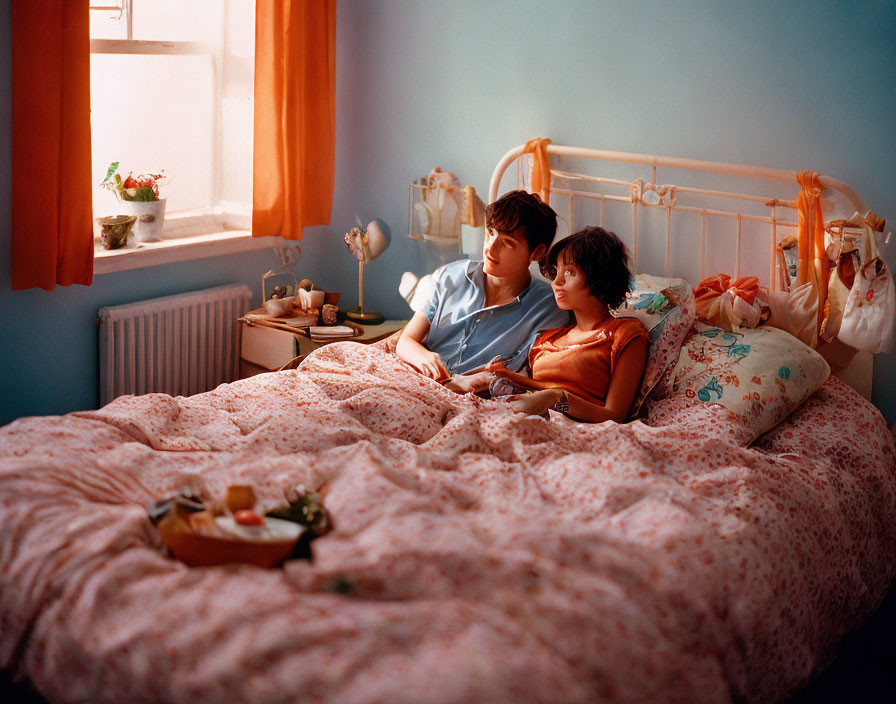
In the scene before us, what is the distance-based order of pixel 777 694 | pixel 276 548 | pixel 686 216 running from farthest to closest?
pixel 686 216 → pixel 777 694 → pixel 276 548

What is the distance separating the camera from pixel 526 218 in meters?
2.84

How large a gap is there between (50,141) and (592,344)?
1.71 m

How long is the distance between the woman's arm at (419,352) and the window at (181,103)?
106cm

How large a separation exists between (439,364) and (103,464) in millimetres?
1119

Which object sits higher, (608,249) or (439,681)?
(608,249)

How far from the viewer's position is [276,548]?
170cm

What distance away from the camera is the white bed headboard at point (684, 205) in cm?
291

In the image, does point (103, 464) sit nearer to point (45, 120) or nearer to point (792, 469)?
point (45, 120)

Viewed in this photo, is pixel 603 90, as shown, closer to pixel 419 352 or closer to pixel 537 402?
pixel 419 352

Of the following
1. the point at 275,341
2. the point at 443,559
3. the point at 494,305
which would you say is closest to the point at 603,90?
the point at 494,305

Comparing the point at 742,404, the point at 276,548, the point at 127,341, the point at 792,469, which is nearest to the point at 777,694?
the point at 792,469

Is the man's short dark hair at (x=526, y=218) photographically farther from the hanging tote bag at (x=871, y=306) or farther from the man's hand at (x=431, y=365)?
the hanging tote bag at (x=871, y=306)

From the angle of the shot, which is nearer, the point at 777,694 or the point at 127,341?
the point at 777,694

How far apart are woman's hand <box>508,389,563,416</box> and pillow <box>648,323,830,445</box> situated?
30 centimetres
